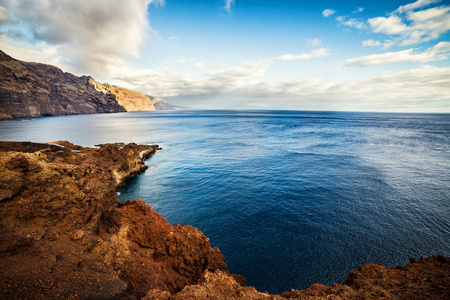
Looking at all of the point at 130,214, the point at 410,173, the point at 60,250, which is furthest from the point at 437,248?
the point at 60,250

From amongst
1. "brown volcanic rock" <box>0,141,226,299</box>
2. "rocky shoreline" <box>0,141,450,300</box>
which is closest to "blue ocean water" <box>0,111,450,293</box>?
"rocky shoreline" <box>0,141,450,300</box>

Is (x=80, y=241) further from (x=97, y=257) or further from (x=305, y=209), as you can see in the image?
(x=305, y=209)

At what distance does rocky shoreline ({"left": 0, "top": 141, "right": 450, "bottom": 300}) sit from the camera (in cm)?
705

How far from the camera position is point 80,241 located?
8.98 metres

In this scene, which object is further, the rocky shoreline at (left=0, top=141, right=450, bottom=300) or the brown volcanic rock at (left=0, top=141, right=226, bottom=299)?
the rocky shoreline at (left=0, top=141, right=450, bottom=300)

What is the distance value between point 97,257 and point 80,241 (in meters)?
1.15

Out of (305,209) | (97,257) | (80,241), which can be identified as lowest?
(305,209)

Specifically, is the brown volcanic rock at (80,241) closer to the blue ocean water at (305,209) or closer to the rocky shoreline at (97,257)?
the rocky shoreline at (97,257)

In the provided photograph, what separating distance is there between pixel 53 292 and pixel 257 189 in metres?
25.2

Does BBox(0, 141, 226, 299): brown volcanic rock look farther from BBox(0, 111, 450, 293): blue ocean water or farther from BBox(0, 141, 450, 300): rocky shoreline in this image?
BBox(0, 111, 450, 293): blue ocean water

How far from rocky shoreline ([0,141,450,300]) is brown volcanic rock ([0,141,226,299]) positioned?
0.04 metres

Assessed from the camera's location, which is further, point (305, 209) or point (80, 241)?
point (305, 209)

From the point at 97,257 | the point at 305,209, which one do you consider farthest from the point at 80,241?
the point at 305,209

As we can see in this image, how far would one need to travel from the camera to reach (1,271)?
639 centimetres
